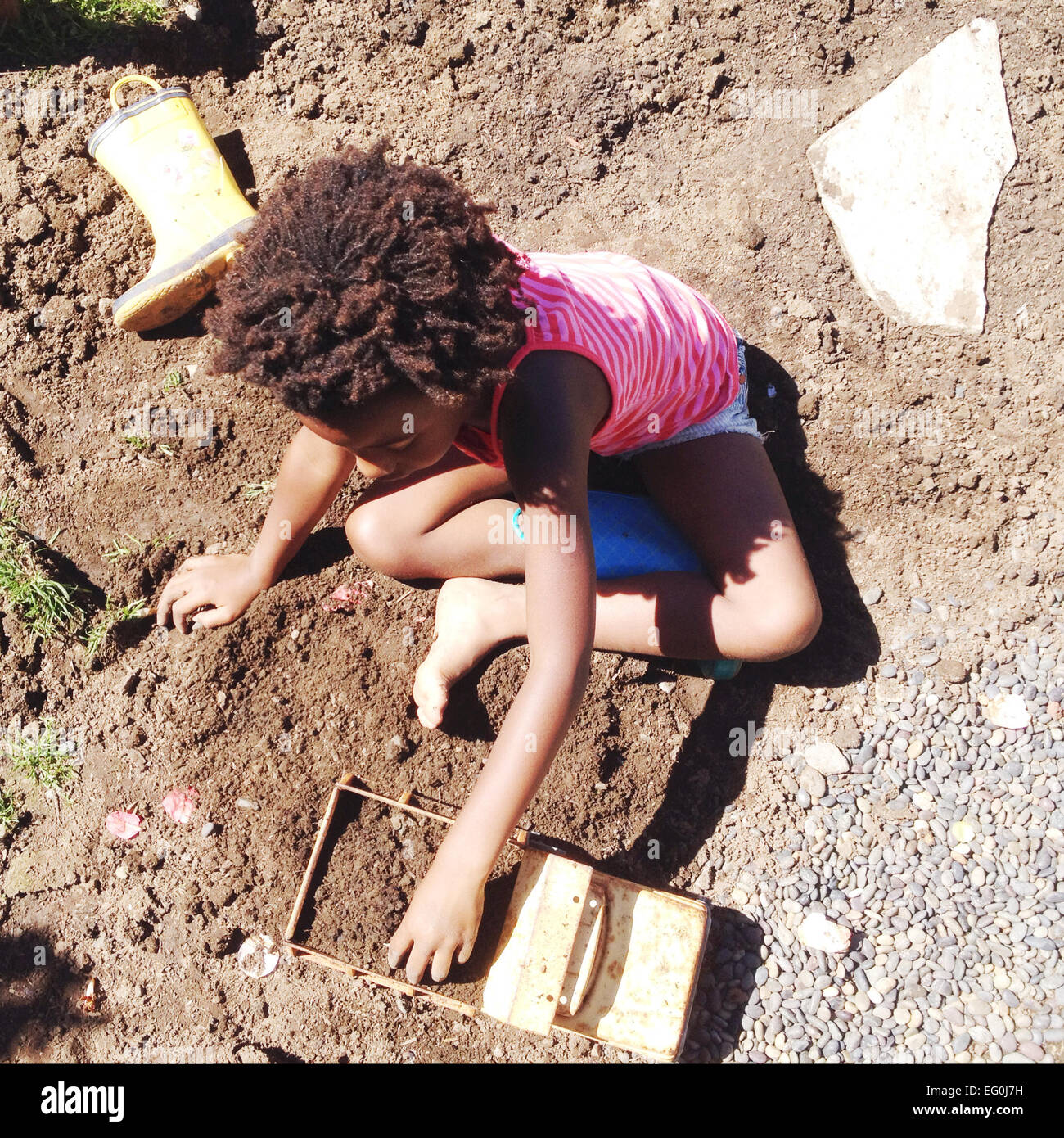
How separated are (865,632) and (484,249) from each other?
59.9 inches

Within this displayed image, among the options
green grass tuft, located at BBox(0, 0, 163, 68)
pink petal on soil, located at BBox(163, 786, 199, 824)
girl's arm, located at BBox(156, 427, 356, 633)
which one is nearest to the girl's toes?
girl's arm, located at BBox(156, 427, 356, 633)

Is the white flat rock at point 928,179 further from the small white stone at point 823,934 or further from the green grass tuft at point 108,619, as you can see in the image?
the green grass tuft at point 108,619

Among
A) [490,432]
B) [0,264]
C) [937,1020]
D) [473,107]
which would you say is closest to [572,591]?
[490,432]

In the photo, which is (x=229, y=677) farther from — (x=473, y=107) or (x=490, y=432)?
Answer: (x=473, y=107)

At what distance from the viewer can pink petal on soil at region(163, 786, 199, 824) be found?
2.28 m

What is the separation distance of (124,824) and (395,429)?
51.9 inches

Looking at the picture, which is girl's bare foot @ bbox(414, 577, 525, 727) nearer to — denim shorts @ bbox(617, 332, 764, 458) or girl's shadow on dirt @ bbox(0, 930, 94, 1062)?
denim shorts @ bbox(617, 332, 764, 458)

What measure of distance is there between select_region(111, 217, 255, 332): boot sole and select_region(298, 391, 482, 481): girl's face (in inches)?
39.8

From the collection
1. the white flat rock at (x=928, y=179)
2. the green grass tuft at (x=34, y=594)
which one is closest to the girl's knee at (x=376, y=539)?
the green grass tuft at (x=34, y=594)

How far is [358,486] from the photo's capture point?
8.55 ft

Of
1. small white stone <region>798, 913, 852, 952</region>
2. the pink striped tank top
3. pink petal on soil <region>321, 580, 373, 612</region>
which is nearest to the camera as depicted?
the pink striped tank top

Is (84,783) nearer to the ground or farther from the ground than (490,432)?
nearer to the ground

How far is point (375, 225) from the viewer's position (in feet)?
4.99

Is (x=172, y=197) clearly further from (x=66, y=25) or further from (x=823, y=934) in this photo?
(x=823, y=934)
